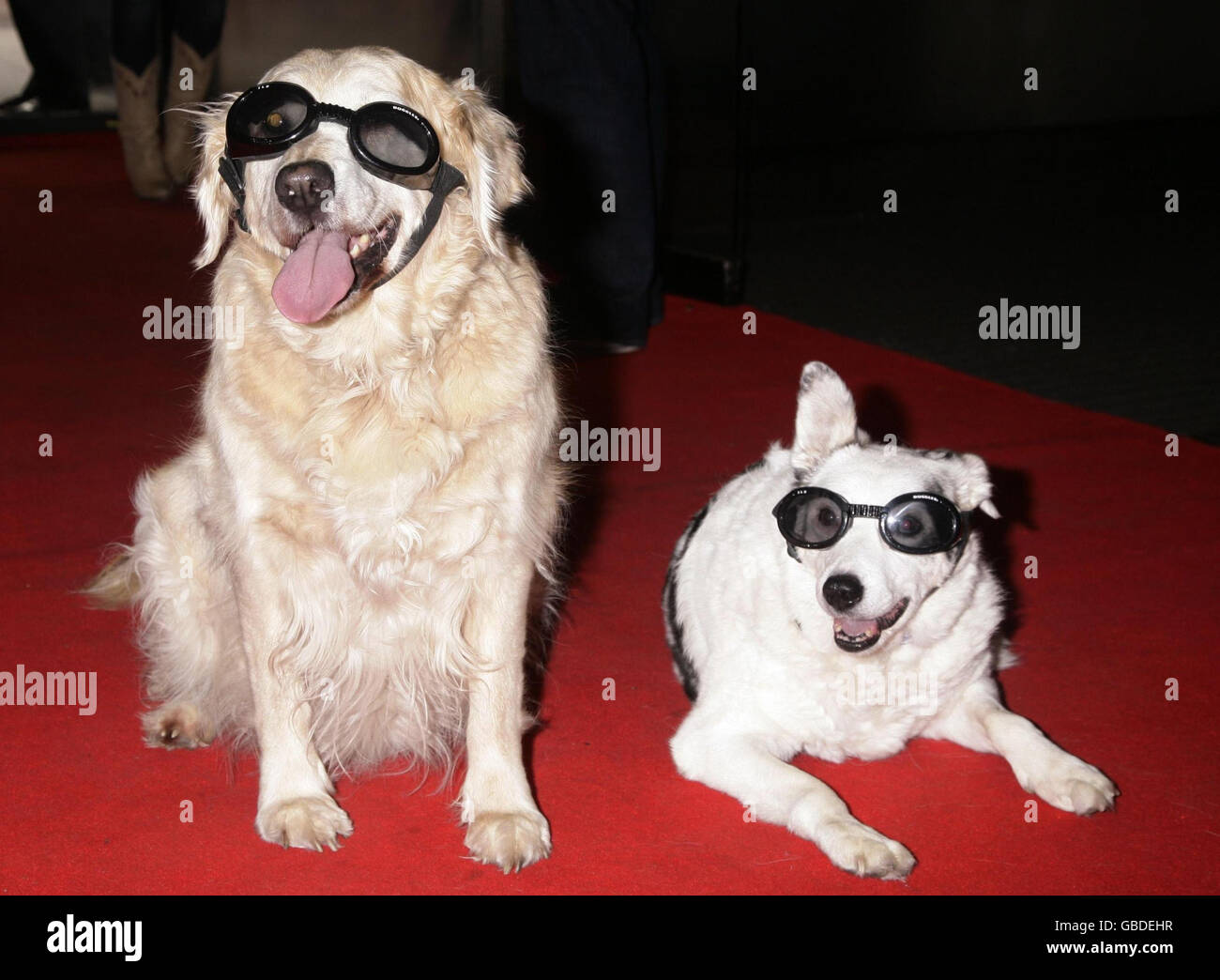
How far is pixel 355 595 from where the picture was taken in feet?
8.57

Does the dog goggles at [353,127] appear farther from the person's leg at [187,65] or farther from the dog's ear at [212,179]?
the person's leg at [187,65]

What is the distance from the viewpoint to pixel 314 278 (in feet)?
8.05

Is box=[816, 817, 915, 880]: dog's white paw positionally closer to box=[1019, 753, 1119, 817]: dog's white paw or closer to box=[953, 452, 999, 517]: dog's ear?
box=[1019, 753, 1119, 817]: dog's white paw

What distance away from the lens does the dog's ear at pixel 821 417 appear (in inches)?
110

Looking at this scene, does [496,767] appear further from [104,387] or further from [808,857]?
[104,387]

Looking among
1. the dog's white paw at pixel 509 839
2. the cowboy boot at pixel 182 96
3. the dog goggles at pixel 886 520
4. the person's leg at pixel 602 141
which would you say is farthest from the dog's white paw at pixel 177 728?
the cowboy boot at pixel 182 96

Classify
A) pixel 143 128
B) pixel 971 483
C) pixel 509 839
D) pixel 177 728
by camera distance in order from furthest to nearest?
1. pixel 143 128
2. pixel 177 728
3. pixel 971 483
4. pixel 509 839

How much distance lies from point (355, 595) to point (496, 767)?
447 millimetres

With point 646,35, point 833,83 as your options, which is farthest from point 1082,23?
point 646,35

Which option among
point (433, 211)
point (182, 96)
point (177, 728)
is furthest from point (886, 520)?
point (182, 96)

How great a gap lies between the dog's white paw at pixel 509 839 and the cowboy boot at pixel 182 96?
7.68m

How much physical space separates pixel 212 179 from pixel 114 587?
1.34 metres

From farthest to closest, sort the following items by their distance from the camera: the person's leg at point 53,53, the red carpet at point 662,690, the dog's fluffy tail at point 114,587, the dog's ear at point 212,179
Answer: the person's leg at point 53,53 → the dog's fluffy tail at point 114,587 → the dog's ear at point 212,179 → the red carpet at point 662,690

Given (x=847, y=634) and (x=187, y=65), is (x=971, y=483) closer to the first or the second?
(x=847, y=634)
